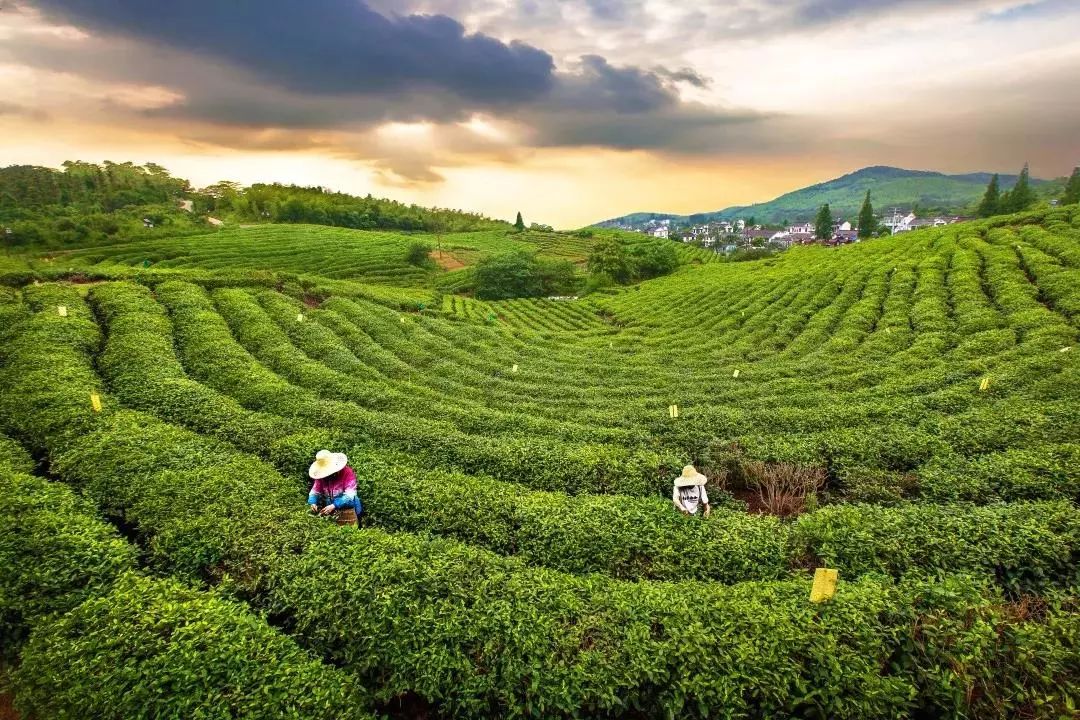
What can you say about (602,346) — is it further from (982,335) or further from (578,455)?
(578,455)

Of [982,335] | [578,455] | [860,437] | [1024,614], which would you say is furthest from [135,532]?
[982,335]

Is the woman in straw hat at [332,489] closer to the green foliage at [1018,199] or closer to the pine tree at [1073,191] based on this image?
the pine tree at [1073,191]

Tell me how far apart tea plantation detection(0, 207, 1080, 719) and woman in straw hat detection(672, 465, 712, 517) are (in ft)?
1.22

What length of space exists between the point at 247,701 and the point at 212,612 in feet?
4.14

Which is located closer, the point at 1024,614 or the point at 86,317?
the point at 1024,614

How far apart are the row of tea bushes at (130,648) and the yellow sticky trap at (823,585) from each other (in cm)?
A: 476

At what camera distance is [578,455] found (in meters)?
9.56

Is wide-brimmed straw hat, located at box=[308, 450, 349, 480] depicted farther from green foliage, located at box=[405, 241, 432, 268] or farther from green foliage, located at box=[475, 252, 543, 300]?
green foliage, located at box=[405, 241, 432, 268]

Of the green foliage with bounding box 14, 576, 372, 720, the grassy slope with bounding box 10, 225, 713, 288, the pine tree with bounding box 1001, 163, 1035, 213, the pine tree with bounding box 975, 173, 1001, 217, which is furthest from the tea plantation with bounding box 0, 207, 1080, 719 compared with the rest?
the pine tree with bounding box 975, 173, 1001, 217

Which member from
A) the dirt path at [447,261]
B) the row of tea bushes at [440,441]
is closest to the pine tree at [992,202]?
the dirt path at [447,261]

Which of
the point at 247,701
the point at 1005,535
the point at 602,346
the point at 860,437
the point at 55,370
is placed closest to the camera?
the point at 247,701

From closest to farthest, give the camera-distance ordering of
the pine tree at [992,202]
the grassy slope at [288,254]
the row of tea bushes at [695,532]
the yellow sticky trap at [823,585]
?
the yellow sticky trap at [823,585] → the row of tea bushes at [695,532] → the grassy slope at [288,254] → the pine tree at [992,202]

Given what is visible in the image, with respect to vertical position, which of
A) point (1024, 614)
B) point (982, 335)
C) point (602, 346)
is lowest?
point (602, 346)

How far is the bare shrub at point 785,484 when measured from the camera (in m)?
8.73
